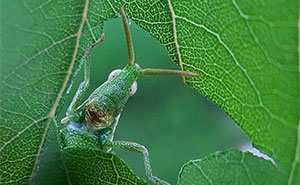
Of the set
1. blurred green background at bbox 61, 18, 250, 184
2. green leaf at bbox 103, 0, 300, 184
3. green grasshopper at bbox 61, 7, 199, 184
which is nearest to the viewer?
green leaf at bbox 103, 0, 300, 184

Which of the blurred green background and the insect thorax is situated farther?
the blurred green background

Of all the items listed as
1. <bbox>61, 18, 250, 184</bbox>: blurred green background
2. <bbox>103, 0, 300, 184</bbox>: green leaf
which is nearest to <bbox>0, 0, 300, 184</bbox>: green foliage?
<bbox>103, 0, 300, 184</bbox>: green leaf

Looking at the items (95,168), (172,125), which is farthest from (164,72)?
(172,125)

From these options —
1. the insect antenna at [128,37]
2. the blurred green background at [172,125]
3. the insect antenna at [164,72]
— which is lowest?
the blurred green background at [172,125]

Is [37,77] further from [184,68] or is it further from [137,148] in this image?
[137,148]

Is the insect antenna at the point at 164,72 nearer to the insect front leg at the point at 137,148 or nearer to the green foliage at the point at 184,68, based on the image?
the green foliage at the point at 184,68

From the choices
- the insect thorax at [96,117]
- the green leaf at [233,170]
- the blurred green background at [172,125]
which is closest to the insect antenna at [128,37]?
the insect thorax at [96,117]

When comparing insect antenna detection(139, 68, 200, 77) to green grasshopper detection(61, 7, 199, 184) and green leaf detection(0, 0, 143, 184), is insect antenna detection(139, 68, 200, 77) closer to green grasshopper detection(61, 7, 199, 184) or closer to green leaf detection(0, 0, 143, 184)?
green grasshopper detection(61, 7, 199, 184)
